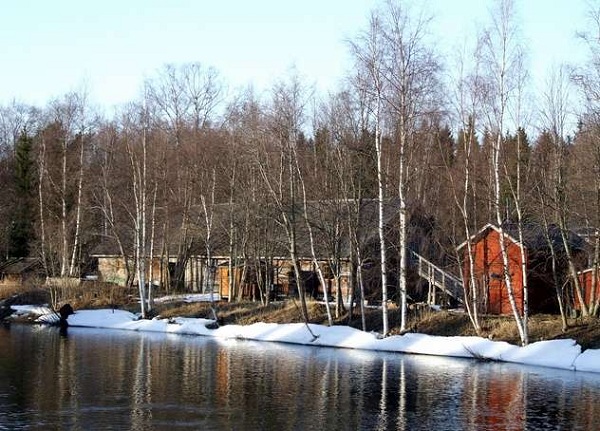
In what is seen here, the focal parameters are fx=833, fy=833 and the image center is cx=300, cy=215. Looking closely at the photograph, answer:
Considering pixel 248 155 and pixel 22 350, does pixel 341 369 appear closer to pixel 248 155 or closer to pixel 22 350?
pixel 22 350

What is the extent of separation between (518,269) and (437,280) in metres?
3.99

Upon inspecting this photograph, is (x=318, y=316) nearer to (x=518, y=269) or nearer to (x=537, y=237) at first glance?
(x=518, y=269)

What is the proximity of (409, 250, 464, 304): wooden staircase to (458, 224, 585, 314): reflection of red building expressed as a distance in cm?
82

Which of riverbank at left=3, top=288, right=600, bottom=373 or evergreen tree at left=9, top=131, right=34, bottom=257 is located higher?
evergreen tree at left=9, top=131, right=34, bottom=257

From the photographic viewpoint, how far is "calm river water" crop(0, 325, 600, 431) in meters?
18.0

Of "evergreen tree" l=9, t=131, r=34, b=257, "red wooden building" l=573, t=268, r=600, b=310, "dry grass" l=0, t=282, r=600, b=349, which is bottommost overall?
"dry grass" l=0, t=282, r=600, b=349

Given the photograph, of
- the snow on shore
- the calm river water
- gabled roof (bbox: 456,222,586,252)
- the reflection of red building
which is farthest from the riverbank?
gabled roof (bbox: 456,222,586,252)

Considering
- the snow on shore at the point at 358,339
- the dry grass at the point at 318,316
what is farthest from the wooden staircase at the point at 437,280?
the snow on shore at the point at 358,339

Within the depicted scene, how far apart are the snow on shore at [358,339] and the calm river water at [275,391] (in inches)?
40.2

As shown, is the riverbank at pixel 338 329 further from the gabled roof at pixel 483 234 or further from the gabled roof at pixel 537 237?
the gabled roof at pixel 537 237

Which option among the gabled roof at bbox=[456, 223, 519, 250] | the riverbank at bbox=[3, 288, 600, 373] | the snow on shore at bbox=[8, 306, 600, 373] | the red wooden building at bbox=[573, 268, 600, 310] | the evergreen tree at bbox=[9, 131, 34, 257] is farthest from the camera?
the evergreen tree at bbox=[9, 131, 34, 257]

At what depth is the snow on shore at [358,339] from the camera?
93.7 feet

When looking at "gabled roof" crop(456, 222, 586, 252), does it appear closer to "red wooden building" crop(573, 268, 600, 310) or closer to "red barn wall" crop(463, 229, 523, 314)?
"red barn wall" crop(463, 229, 523, 314)

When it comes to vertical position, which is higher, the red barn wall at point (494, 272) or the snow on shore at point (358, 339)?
the red barn wall at point (494, 272)
